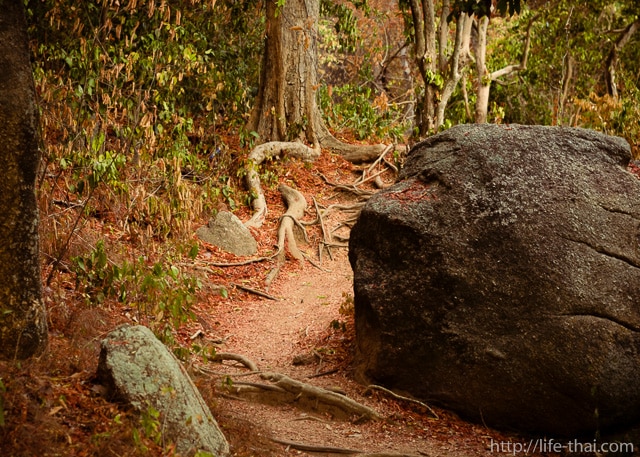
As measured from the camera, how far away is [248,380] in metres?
7.41

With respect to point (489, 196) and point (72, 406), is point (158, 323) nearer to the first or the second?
point (72, 406)

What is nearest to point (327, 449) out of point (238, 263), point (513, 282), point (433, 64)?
point (513, 282)

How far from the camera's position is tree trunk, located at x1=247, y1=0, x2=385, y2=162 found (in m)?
15.0

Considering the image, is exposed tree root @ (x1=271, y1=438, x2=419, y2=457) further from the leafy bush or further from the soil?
the leafy bush

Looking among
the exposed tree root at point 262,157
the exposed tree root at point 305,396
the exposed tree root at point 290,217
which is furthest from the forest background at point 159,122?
the exposed tree root at point 305,396

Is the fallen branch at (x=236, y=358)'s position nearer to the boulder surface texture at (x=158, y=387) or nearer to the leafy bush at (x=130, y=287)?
the leafy bush at (x=130, y=287)

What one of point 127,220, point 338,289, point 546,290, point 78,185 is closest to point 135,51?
point 127,220

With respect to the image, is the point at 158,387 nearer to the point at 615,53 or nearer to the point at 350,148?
the point at 350,148

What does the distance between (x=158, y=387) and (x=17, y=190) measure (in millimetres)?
1692

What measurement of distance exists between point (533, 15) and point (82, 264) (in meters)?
19.1

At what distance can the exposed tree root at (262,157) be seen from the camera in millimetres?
13039

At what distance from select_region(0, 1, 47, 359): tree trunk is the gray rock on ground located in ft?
21.4

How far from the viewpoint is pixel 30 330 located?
16.9ft

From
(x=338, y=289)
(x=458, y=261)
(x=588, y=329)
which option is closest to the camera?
(x=588, y=329)
